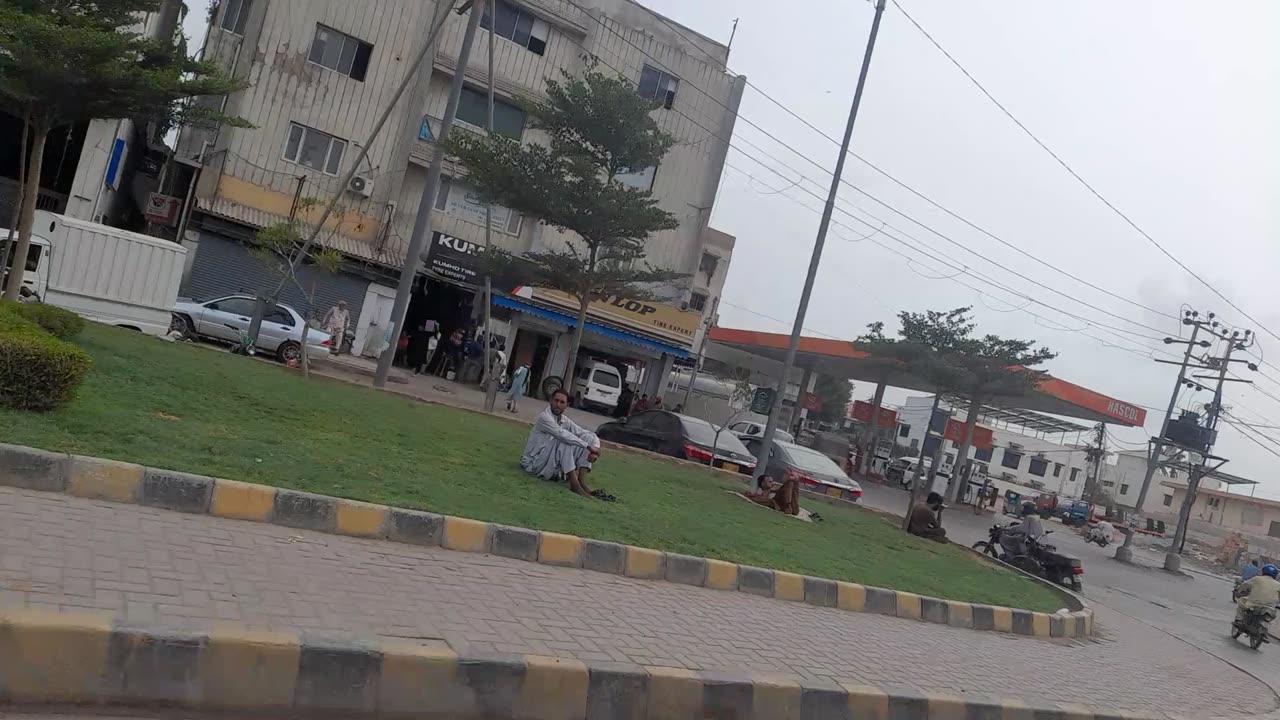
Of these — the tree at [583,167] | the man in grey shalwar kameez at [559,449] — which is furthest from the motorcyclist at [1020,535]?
the man in grey shalwar kameez at [559,449]

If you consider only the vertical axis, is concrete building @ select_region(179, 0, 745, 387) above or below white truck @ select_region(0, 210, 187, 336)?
above

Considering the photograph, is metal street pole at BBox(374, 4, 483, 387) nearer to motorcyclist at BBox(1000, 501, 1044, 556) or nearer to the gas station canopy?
motorcyclist at BBox(1000, 501, 1044, 556)

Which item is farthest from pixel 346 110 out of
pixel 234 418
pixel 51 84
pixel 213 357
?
pixel 234 418

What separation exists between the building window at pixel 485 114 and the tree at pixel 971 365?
18.7 meters

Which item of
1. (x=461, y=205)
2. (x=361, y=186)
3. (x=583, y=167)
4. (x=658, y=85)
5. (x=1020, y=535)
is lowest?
(x=1020, y=535)

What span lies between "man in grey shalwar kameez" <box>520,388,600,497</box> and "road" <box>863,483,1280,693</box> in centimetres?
922

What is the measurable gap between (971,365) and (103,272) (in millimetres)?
31028

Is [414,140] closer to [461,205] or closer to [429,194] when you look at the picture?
[461,205]

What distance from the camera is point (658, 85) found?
34312 mm

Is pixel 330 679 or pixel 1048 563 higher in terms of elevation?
pixel 1048 563

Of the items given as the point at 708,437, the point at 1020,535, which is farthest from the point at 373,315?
the point at 1020,535

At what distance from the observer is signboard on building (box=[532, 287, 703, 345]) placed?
34.0m

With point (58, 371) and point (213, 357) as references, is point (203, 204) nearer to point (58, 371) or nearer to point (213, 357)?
point (213, 357)

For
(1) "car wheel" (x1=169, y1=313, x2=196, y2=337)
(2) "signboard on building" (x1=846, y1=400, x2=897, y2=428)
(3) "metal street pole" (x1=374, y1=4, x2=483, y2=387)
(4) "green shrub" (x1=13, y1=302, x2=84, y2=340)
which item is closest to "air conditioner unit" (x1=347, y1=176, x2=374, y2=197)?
(1) "car wheel" (x1=169, y1=313, x2=196, y2=337)
